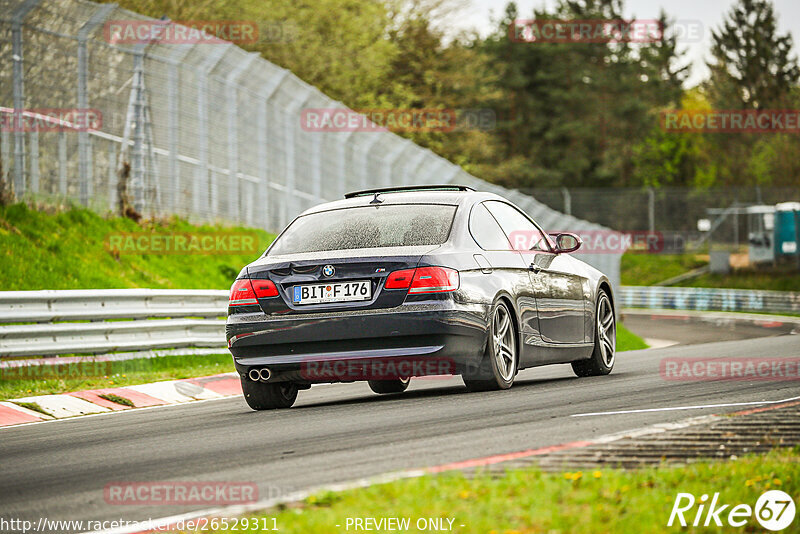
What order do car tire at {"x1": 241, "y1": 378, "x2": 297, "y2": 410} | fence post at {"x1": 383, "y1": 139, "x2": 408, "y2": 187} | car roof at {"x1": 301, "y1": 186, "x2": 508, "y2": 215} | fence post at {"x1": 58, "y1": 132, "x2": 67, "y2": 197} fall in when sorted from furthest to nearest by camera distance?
fence post at {"x1": 383, "y1": 139, "x2": 408, "y2": 187} < fence post at {"x1": 58, "y1": 132, "x2": 67, "y2": 197} < car roof at {"x1": 301, "y1": 186, "x2": 508, "y2": 215} < car tire at {"x1": 241, "y1": 378, "x2": 297, "y2": 410}

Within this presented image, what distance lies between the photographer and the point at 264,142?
2092 cm

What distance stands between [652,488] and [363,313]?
395cm

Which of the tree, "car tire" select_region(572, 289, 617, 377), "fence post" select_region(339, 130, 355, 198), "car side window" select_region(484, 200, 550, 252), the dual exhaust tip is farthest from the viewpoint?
the tree

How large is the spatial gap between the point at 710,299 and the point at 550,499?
160 feet

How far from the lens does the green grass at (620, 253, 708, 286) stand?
58625mm

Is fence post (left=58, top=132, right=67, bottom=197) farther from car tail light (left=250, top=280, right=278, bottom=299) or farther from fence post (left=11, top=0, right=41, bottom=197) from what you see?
car tail light (left=250, top=280, right=278, bottom=299)

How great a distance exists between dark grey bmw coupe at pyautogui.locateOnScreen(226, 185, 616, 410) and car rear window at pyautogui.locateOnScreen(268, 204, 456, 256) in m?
0.01

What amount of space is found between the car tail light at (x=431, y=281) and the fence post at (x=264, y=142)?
39.8ft

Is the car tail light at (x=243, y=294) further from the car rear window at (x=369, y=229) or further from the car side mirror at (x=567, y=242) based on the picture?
the car side mirror at (x=567, y=242)

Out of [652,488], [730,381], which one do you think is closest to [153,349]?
[730,381]

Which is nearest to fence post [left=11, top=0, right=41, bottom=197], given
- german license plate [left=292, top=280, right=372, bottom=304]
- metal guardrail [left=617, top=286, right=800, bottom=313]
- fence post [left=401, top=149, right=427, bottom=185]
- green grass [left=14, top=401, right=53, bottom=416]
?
green grass [left=14, top=401, right=53, bottom=416]

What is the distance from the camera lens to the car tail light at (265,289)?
8744mm

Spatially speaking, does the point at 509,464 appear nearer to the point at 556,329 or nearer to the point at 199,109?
the point at 556,329

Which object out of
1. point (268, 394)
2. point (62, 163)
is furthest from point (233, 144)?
point (268, 394)
